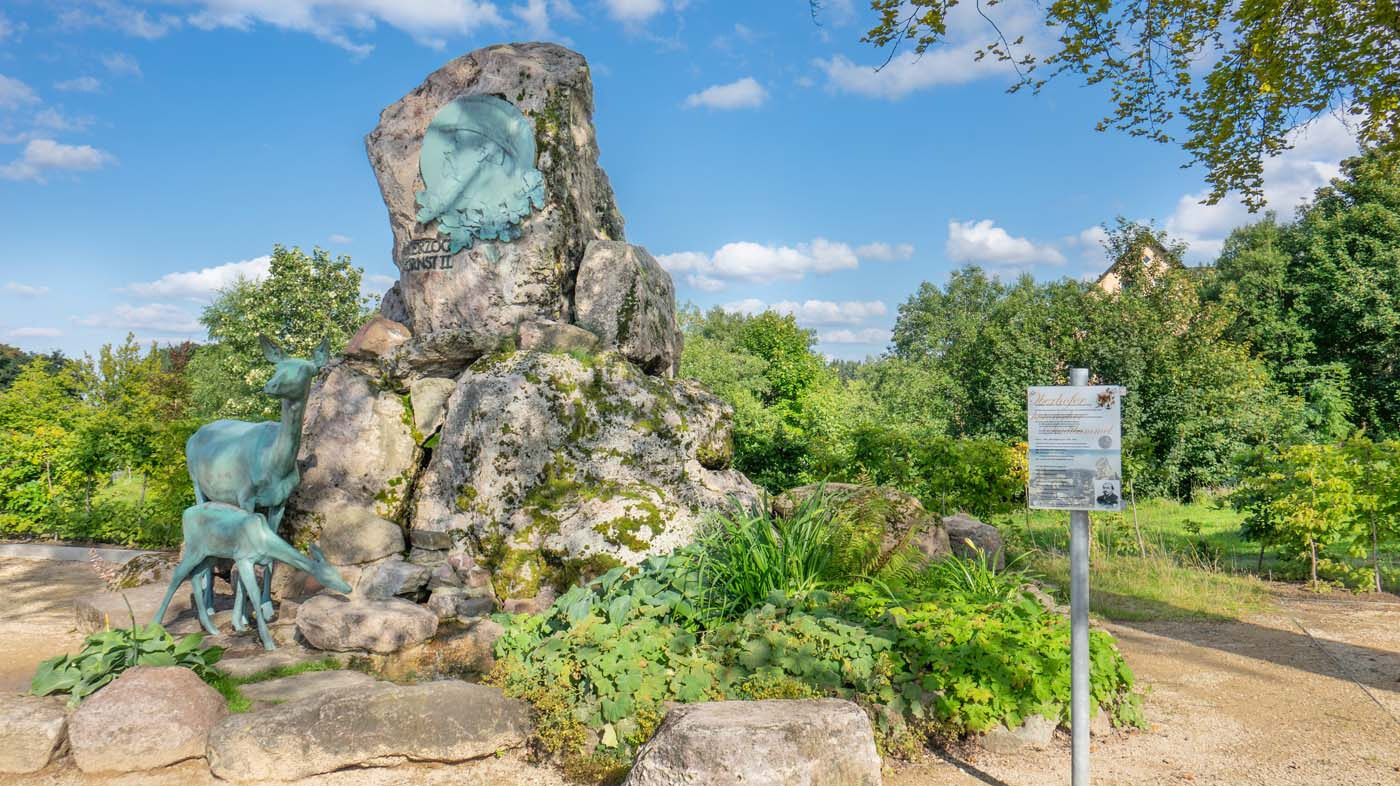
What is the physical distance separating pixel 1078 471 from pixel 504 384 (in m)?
6.24

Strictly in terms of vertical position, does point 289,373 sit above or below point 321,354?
below

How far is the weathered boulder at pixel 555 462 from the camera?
8117 millimetres

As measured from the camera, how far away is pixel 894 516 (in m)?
7.82

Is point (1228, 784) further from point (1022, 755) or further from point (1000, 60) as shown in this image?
point (1000, 60)

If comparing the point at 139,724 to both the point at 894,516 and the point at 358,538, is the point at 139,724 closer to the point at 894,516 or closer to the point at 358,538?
the point at 358,538

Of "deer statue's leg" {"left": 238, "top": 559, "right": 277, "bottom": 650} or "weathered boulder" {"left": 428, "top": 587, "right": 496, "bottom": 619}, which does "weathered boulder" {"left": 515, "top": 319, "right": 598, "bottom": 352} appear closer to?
"weathered boulder" {"left": 428, "top": 587, "right": 496, "bottom": 619}

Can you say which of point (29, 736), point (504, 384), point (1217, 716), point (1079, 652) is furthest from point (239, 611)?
point (1217, 716)

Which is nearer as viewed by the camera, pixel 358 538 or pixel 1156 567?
pixel 358 538

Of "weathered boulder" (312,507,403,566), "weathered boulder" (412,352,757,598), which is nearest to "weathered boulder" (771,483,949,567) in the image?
"weathered boulder" (412,352,757,598)

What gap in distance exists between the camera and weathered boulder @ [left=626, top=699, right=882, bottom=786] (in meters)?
3.81

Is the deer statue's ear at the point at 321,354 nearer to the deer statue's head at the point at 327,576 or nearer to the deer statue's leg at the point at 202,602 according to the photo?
the deer statue's head at the point at 327,576

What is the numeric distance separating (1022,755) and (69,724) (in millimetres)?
5379

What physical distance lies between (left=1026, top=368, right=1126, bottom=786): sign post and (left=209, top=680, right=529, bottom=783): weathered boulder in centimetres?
306

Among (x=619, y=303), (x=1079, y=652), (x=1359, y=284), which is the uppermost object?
(x=1359, y=284)
